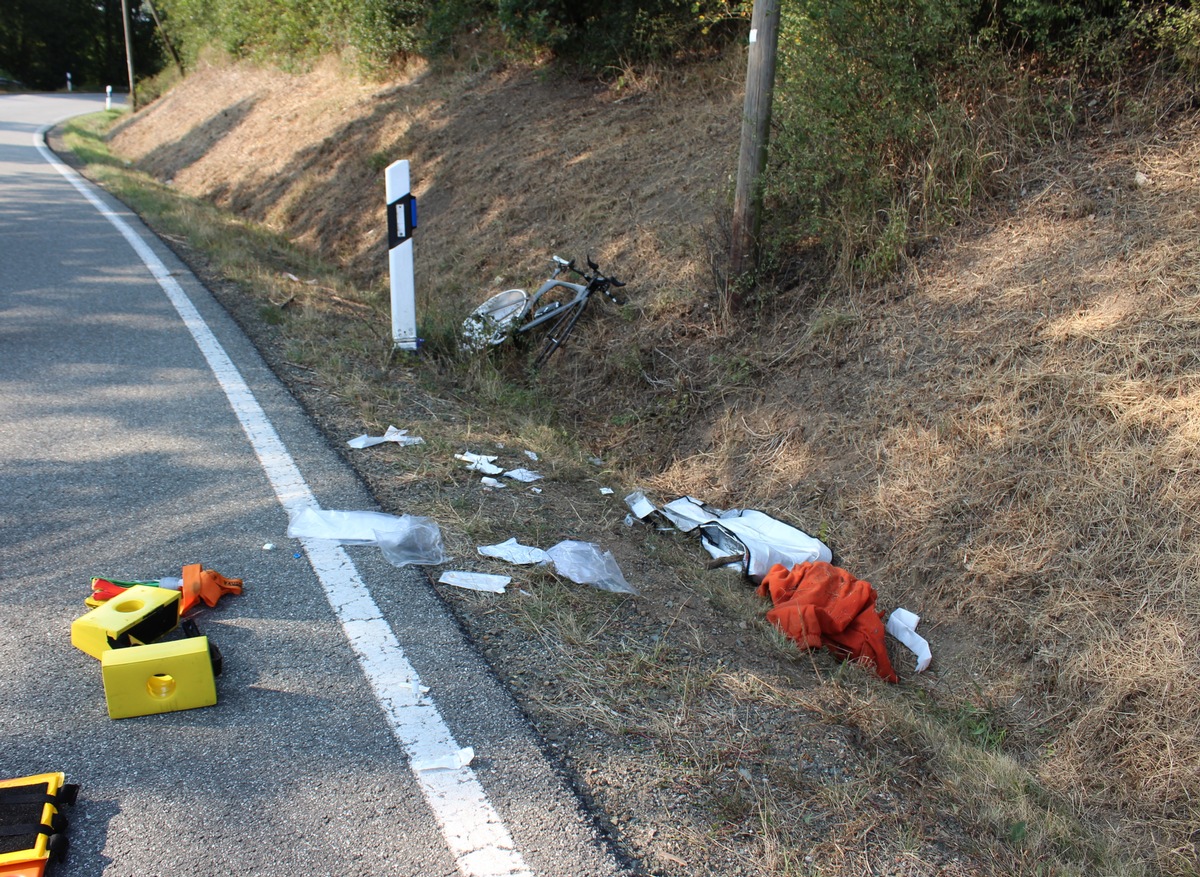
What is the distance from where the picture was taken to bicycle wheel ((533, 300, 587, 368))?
24.4 ft

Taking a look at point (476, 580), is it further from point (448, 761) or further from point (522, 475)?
point (522, 475)

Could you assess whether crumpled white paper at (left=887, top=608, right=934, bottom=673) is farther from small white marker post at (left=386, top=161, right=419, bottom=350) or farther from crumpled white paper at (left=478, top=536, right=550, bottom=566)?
small white marker post at (left=386, top=161, right=419, bottom=350)

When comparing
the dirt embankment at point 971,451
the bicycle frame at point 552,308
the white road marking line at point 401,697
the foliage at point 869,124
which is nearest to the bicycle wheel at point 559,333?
the bicycle frame at point 552,308

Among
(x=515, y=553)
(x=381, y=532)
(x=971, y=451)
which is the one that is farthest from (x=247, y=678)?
(x=971, y=451)

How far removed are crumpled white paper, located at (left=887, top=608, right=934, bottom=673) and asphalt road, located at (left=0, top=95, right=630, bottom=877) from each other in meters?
2.21

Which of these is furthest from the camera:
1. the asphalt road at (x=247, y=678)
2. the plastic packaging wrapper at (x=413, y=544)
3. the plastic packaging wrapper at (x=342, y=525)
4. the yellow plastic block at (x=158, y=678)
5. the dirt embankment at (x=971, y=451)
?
the plastic packaging wrapper at (x=342, y=525)

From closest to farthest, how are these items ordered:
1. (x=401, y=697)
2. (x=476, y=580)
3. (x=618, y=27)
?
1. (x=401, y=697)
2. (x=476, y=580)
3. (x=618, y=27)

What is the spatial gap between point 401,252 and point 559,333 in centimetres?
148

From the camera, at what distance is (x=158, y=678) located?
8.71 ft

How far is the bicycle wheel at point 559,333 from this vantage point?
293 inches

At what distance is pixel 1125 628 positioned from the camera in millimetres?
3652

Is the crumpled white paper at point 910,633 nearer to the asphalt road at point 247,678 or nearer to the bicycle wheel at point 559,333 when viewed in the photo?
the asphalt road at point 247,678

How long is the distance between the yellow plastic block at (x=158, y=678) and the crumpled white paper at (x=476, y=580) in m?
1.05

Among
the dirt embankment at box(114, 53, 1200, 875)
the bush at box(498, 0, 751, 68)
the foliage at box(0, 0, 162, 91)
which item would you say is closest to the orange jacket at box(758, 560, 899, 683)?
the dirt embankment at box(114, 53, 1200, 875)
